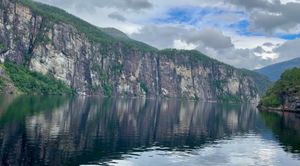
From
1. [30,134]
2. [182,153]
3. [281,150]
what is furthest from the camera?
[281,150]

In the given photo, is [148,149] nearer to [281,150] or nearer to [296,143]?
[281,150]

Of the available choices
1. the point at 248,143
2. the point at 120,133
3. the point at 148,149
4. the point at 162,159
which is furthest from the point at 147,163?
the point at 248,143

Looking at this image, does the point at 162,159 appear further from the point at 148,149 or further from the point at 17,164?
the point at 17,164

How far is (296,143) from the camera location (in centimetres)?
11894

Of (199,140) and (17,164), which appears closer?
(17,164)

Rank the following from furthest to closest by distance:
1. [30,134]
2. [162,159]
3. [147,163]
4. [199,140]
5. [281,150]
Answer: [199,140], [281,150], [30,134], [162,159], [147,163]

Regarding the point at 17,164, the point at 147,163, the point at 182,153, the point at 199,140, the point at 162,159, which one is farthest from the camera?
the point at 199,140

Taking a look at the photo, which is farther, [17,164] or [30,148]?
[30,148]

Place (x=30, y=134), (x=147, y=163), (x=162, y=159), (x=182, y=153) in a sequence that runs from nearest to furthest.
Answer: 1. (x=147, y=163)
2. (x=162, y=159)
3. (x=182, y=153)
4. (x=30, y=134)

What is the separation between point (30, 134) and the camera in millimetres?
97438

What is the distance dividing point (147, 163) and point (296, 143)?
58.6m

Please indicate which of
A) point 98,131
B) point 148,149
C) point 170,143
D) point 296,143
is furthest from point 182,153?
point 296,143

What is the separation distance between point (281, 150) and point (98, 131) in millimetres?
47359

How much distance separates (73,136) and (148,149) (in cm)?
2016
